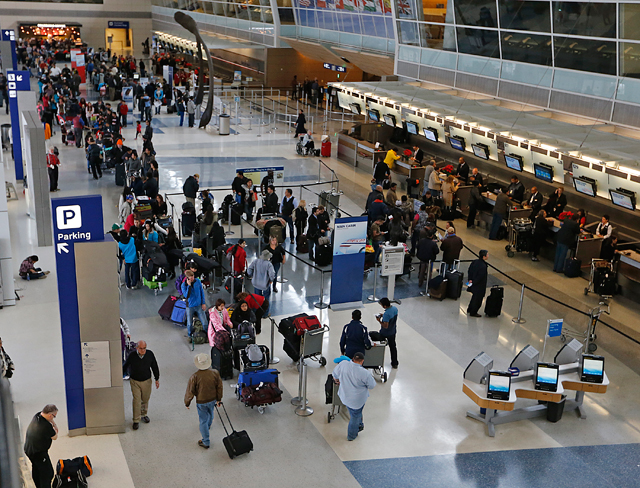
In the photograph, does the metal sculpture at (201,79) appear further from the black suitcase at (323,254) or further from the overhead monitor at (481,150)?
the black suitcase at (323,254)

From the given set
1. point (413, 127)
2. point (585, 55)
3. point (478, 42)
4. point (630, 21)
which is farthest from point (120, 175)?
point (630, 21)

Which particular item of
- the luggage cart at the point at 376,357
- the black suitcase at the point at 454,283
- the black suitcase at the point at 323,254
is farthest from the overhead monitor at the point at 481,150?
the luggage cart at the point at 376,357

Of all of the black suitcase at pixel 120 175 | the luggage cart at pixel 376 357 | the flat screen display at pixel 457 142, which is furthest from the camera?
the black suitcase at pixel 120 175

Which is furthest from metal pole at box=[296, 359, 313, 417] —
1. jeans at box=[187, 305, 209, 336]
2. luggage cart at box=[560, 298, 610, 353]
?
luggage cart at box=[560, 298, 610, 353]

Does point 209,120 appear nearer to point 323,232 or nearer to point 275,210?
point 275,210

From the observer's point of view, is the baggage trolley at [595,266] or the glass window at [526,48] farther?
the glass window at [526,48]

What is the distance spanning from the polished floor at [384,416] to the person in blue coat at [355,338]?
771mm

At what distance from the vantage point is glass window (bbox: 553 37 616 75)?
1487 centimetres

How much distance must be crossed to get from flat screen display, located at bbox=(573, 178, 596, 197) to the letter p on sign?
11.4m

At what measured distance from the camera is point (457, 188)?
61.8 ft

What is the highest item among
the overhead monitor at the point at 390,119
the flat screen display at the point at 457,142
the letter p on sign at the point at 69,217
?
the letter p on sign at the point at 69,217

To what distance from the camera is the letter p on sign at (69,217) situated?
305 inches

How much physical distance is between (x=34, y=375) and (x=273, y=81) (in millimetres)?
32790

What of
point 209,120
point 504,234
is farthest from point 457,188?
point 209,120
